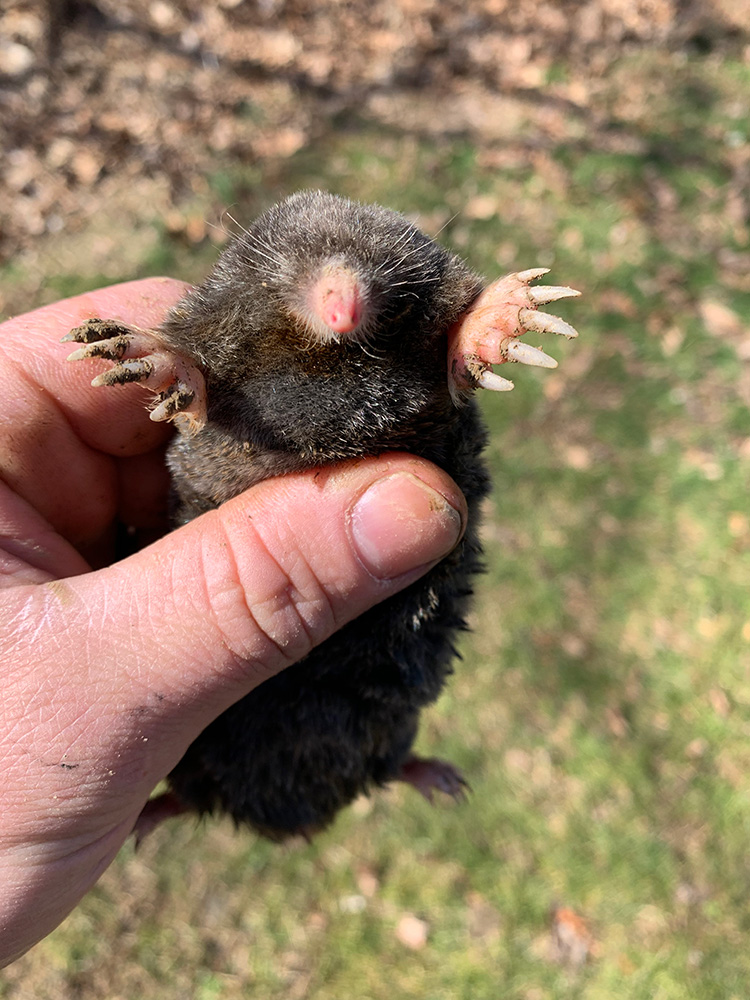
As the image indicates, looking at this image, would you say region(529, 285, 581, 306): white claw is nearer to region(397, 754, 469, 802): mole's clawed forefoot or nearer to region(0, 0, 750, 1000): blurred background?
region(0, 0, 750, 1000): blurred background

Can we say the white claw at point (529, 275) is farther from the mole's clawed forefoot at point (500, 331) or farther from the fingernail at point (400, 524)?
the fingernail at point (400, 524)

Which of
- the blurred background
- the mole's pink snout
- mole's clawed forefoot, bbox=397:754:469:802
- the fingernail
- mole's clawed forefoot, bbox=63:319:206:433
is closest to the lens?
the mole's pink snout

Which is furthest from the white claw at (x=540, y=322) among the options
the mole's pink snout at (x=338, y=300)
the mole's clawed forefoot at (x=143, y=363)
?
the mole's clawed forefoot at (x=143, y=363)

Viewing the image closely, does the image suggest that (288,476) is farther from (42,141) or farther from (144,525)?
(42,141)

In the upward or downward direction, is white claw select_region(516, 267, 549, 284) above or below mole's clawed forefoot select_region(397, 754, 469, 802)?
above

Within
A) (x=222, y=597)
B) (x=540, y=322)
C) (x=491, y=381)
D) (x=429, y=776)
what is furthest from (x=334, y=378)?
(x=429, y=776)

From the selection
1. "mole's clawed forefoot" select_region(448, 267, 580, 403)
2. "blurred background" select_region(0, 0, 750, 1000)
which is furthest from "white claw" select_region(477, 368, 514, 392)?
"blurred background" select_region(0, 0, 750, 1000)
